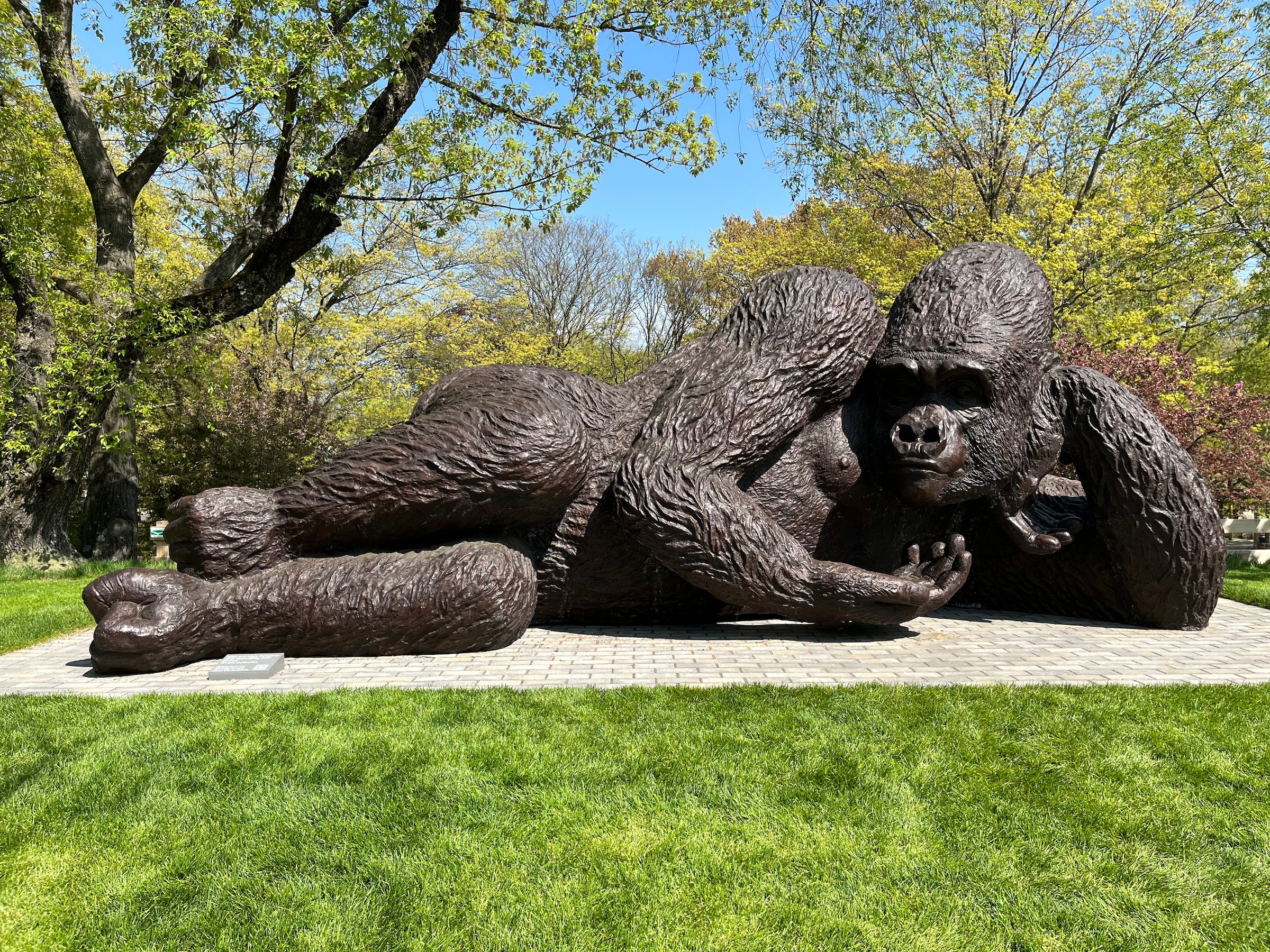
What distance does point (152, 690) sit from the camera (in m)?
3.60

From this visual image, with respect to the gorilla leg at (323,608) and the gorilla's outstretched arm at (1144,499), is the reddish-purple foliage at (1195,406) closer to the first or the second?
the gorilla's outstretched arm at (1144,499)

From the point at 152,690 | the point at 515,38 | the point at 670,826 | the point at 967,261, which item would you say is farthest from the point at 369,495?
the point at 515,38

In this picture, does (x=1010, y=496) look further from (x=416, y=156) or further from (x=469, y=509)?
(x=416, y=156)

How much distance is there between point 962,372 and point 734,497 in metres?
1.56

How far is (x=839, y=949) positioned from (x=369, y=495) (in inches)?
138

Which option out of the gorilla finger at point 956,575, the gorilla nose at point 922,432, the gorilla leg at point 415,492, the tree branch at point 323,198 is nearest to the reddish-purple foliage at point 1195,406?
the gorilla nose at point 922,432

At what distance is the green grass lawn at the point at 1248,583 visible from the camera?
6793mm

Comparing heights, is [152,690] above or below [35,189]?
below

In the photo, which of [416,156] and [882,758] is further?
[416,156]

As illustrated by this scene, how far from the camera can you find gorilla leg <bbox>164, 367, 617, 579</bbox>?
4.46m

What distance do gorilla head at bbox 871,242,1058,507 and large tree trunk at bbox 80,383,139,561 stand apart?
34.7 feet

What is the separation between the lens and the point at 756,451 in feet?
15.3

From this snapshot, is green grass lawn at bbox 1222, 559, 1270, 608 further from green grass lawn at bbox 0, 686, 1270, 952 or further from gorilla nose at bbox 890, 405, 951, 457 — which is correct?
green grass lawn at bbox 0, 686, 1270, 952

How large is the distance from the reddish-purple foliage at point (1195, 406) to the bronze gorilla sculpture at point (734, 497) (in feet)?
19.7
